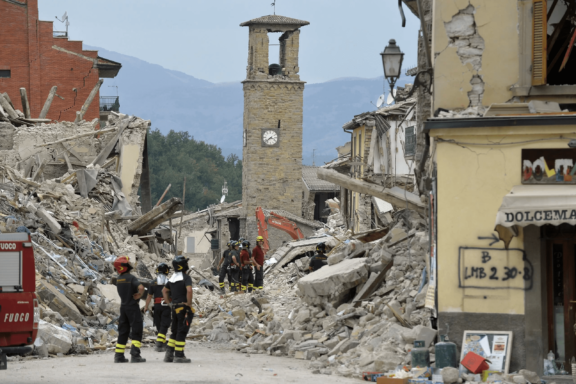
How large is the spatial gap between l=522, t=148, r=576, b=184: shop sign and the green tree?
274 ft

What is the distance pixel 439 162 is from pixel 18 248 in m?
5.40

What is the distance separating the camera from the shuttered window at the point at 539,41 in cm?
1161

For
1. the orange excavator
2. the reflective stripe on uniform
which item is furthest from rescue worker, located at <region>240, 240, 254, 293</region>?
the orange excavator

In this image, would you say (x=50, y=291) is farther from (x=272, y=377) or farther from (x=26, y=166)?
(x=26, y=166)

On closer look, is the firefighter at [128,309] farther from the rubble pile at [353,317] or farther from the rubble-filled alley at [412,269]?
the rubble pile at [353,317]

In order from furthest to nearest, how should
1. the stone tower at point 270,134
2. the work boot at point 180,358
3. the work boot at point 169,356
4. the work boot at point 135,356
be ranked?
the stone tower at point 270,134 → the work boot at point 169,356 → the work boot at point 180,358 → the work boot at point 135,356

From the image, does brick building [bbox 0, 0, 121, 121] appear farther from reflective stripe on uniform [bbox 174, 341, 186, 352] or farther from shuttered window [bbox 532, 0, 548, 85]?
shuttered window [bbox 532, 0, 548, 85]

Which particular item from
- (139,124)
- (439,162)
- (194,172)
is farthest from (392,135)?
(194,172)

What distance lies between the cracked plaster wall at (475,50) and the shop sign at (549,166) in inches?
38.6

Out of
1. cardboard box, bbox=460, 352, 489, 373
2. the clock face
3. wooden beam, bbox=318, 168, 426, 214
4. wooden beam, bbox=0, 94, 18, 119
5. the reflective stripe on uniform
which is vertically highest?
the clock face

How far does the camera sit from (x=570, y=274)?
11391 millimetres

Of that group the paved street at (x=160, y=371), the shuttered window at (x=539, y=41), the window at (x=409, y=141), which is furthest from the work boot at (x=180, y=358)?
the window at (x=409, y=141)

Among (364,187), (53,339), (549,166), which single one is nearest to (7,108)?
(53,339)

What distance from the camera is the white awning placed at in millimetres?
10586
